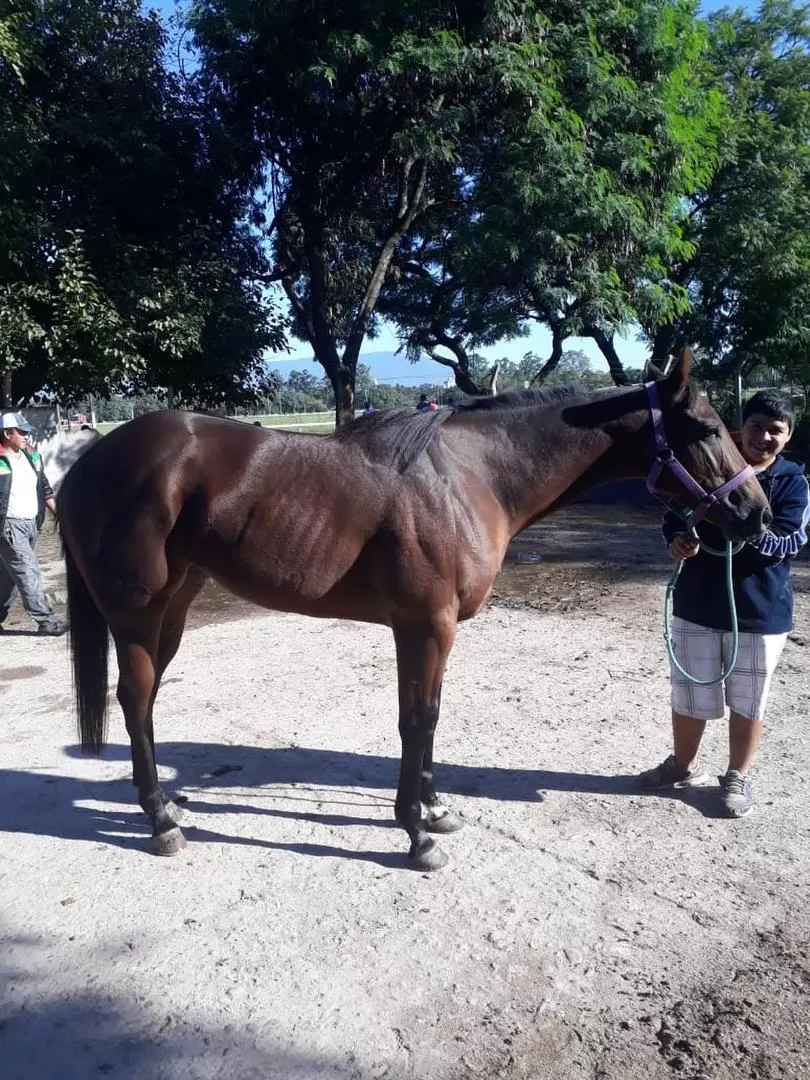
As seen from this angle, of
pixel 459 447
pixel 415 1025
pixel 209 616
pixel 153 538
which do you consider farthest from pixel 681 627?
pixel 209 616

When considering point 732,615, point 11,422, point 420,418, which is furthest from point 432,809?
point 11,422

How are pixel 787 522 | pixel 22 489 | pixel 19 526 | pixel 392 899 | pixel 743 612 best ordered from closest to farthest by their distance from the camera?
pixel 392 899
pixel 787 522
pixel 743 612
pixel 19 526
pixel 22 489

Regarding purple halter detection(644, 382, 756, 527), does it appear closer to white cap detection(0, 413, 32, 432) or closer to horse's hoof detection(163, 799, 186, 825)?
horse's hoof detection(163, 799, 186, 825)

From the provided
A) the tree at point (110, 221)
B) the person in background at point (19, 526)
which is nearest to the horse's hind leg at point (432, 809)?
the person in background at point (19, 526)

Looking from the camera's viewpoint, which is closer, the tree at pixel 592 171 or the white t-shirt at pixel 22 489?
the white t-shirt at pixel 22 489

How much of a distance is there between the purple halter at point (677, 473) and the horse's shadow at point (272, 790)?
1386 mm

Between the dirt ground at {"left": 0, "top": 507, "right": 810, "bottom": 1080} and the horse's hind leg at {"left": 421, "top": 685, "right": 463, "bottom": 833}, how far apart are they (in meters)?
0.07

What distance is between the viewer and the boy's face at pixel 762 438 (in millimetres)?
3127

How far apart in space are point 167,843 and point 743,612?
103 inches

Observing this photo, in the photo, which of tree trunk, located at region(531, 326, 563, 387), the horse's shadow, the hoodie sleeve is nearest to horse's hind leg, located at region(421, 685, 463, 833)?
the horse's shadow

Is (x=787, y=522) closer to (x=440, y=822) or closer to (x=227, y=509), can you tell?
(x=440, y=822)

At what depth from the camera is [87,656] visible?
3436 mm

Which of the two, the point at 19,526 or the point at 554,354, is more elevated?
the point at 554,354

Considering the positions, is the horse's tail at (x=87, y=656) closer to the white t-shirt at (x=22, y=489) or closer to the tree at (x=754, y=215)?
the white t-shirt at (x=22, y=489)
